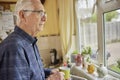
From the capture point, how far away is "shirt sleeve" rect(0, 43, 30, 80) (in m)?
0.93

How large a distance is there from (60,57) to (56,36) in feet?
1.10

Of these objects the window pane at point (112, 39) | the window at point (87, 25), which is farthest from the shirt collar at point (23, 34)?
the window at point (87, 25)

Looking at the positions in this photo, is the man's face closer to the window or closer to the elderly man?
the elderly man

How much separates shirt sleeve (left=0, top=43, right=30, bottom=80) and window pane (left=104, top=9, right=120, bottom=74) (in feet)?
3.47

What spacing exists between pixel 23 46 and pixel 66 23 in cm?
146

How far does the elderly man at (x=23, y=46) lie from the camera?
945 millimetres

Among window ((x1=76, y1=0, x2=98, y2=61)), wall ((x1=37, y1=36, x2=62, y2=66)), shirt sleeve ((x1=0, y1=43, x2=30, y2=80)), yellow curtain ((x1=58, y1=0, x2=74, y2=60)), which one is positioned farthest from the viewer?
wall ((x1=37, y1=36, x2=62, y2=66))

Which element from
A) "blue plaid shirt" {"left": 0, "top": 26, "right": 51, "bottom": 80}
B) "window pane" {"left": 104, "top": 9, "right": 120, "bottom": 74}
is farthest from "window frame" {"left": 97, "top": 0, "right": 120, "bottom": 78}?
"blue plaid shirt" {"left": 0, "top": 26, "right": 51, "bottom": 80}

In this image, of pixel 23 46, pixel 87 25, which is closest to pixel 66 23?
pixel 87 25

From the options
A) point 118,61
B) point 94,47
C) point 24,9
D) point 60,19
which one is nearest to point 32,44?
point 24,9

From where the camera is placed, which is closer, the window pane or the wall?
the window pane

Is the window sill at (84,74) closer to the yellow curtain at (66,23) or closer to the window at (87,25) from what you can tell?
the window at (87,25)

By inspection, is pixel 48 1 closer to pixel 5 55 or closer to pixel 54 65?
pixel 54 65

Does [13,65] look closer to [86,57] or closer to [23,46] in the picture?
[23,46]
